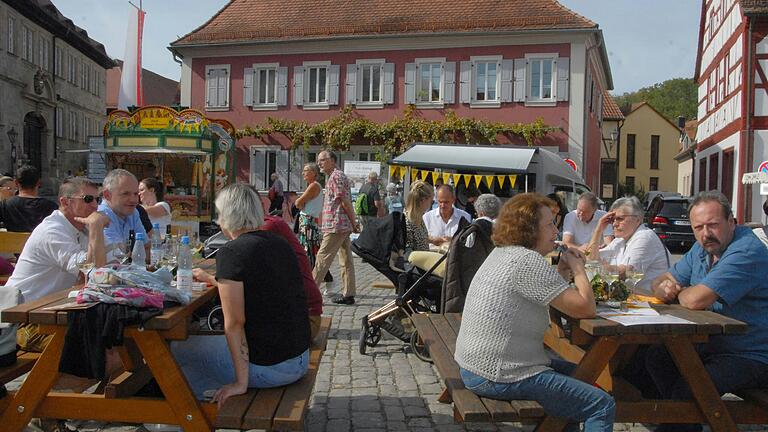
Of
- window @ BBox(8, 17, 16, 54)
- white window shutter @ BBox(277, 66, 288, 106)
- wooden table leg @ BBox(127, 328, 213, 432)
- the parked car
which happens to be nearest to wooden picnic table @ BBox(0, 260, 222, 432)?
wooden table leg @ BBox(127, 328, 213, 432)

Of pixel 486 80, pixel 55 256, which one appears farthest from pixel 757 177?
pixel 55 256

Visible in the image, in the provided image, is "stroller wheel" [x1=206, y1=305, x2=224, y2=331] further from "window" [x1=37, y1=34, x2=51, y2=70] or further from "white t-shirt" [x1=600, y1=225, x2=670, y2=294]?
"window" [x1=37, y1=34, x2=51, y2=70]

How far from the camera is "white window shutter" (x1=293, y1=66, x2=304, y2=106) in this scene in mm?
27875

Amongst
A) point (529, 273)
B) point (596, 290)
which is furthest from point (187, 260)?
point (596, 290)

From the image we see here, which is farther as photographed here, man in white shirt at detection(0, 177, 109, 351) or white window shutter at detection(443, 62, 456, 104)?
white window shutter at detection(443, 62, 456, 104)

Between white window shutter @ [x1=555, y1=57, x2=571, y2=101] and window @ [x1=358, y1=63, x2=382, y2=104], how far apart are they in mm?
6429

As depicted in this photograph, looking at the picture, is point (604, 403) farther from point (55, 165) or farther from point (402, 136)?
point (55, 165)

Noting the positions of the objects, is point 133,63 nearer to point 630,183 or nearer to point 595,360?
point 595,360

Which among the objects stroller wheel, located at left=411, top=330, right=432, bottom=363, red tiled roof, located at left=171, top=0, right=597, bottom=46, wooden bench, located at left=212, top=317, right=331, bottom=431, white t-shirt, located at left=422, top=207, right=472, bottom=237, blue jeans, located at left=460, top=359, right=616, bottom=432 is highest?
red tiled roof, located at left=171, top=0, right=597, bottom=46

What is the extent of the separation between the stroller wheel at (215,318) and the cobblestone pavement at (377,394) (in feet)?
3.57

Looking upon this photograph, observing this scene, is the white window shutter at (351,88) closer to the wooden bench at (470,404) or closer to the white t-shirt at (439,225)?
the white t-shirt at (439,225)

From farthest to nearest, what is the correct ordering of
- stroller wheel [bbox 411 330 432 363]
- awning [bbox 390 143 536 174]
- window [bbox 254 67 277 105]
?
window [bbox 254 67 277 105] < awning [bbox 390 143 536 174] < stroller wheel [bbox 411 330 432 363]

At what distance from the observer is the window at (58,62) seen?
4009 centimetres

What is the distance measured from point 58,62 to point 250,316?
41826 millimetres
